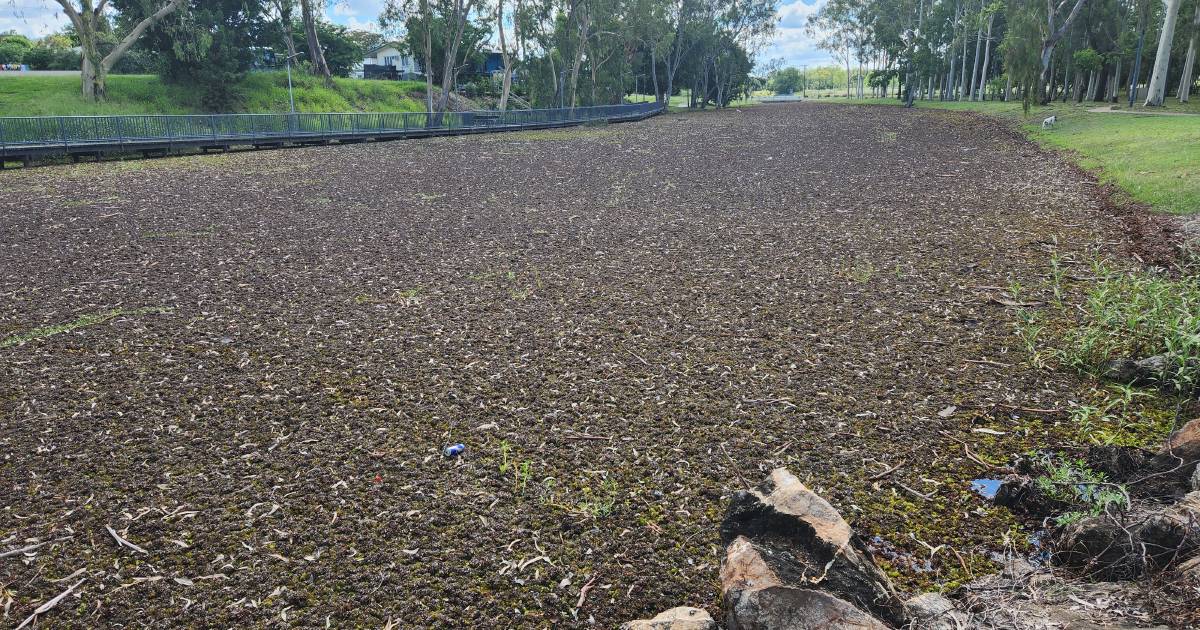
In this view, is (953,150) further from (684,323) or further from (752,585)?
(752,585)

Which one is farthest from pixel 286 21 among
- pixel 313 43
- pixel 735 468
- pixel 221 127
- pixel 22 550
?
pixel 735 468

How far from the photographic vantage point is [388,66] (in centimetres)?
8006

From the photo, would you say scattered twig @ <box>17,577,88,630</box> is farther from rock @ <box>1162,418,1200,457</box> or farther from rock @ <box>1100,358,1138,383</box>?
rock @ <box>1100,358,1138,383</box>

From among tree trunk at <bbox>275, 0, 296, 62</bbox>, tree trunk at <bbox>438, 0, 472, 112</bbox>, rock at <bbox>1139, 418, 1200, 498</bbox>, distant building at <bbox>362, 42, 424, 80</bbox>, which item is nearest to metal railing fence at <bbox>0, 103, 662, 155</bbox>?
tree trunk at <bbox>438, 0, 472, 112</bbox>

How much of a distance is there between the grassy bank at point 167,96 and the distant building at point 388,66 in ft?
63.8

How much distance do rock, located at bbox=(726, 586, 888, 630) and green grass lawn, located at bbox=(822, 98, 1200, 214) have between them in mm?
11324

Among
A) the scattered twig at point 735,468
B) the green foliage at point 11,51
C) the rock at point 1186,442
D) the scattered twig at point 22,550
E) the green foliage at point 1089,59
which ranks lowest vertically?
the scattered twig at point 22,550

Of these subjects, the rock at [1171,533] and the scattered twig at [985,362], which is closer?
the rock at [1171,533]

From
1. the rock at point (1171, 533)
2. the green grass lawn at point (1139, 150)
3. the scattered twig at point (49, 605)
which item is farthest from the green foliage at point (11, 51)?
the rock at point (1171, 533)

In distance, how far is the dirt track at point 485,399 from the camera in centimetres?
359

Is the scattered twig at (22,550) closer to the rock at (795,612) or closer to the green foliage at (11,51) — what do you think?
the rock at (795,612)

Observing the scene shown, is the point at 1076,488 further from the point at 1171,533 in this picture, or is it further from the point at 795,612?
the point at 795,612

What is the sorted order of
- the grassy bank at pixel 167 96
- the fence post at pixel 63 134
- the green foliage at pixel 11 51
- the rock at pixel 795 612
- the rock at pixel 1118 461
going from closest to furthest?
the rock at pixel 795 612
the rock at pixel 1118 461
the fence post at pixel 63 134
the grassy bank at pixel 167 96
the green foliage at pixel 11 51

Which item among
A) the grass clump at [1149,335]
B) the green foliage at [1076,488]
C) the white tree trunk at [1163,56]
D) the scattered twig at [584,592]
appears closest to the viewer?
the scattered twig at [584,592]
